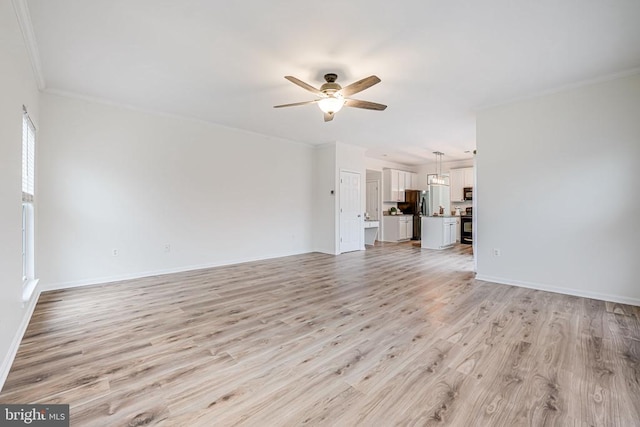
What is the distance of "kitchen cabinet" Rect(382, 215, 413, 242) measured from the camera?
945 cm

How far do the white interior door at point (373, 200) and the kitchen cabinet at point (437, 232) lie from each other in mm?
1828

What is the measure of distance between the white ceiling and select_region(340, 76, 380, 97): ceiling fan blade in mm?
296

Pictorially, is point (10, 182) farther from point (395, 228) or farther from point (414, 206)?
point (414, 206)

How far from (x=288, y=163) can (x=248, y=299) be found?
12.9 feet

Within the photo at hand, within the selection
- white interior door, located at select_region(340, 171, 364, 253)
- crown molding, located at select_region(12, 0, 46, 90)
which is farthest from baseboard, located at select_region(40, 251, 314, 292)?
crown molding, located at select_region(12, 0, 46, 90)

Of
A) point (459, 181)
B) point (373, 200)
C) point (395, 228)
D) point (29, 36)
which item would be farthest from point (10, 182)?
point (459, 181)

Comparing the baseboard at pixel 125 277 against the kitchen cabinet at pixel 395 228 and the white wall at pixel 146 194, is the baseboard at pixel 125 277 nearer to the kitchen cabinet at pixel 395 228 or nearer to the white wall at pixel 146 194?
the white wall at pixel 146 194

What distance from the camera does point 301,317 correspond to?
3.02 meters

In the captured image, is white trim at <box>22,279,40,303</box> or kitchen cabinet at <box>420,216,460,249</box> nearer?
white trim at <box>22,279,40,303</box>

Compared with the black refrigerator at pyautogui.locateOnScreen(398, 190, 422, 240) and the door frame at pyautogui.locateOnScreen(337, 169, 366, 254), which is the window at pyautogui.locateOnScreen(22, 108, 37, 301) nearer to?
the door frame at pyautogui.locateOnScreen(337, 169, 366, 254)

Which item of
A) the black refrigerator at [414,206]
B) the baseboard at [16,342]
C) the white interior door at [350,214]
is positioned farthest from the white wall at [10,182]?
the black refrigerator at [414,206]

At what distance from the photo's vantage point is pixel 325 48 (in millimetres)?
2877

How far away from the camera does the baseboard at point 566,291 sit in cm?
342

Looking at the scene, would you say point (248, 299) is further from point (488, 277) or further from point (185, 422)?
point (488, 277)
